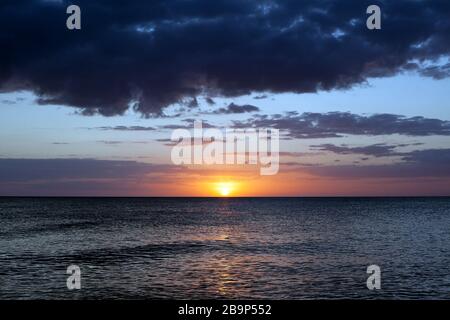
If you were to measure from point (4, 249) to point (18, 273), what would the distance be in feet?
62.6

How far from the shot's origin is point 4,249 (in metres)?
55.6

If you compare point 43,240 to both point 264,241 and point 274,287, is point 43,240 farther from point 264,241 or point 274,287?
point 274,287

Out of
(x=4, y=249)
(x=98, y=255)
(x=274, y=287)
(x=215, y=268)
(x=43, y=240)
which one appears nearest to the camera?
(x=274, y=287)

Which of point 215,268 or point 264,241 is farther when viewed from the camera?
point 264,241

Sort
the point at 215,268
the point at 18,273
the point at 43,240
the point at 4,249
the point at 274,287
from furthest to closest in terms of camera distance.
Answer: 1. the point at 43,240
2. the point at 4,249
3. the point at 215,268
4. the point at 18,273
5. the point at 274,287

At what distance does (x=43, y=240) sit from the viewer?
65500 mm
